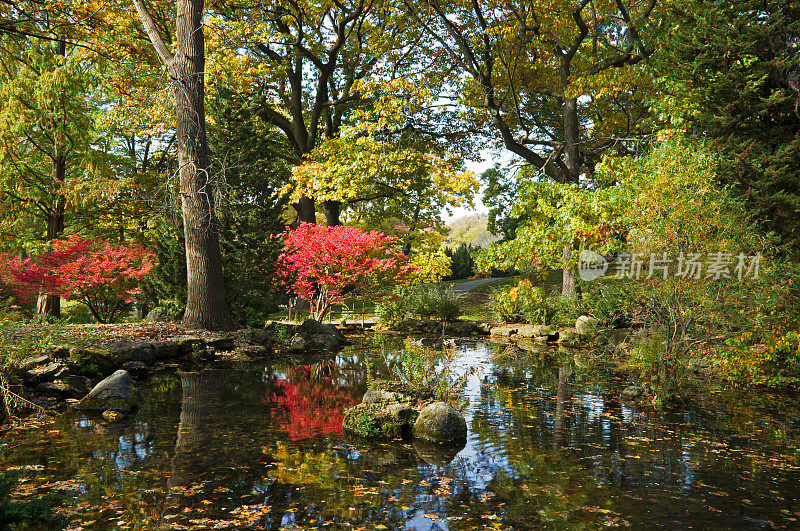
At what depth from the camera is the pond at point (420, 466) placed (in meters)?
3.91

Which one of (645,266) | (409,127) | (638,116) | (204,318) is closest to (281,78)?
(409,127)

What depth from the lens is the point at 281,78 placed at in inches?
771

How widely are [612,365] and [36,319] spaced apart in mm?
13546

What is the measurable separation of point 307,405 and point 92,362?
3817 mm

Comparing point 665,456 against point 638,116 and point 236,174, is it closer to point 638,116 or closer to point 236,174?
point 236,174

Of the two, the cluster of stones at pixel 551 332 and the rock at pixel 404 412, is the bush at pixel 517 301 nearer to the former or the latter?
the cluster of stones at pixel 551 332

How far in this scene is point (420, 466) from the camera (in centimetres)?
504

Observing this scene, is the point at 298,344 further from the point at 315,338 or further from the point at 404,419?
the point at 404,419

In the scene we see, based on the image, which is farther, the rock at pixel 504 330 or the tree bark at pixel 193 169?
the rock at pixel 504 330

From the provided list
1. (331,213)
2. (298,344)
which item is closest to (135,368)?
(298,344)

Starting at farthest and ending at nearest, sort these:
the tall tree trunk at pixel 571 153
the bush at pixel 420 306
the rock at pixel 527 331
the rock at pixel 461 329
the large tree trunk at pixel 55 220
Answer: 1. the bush at pixel 420 306
2. the rock at pixel 461 329
3. the tall tree trunk at pixel 571 153
4. the rock at pixel 527 331
5. the large tree trunk at pixel 55 220

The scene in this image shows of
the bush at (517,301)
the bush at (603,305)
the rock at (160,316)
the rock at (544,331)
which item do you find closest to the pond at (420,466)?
the rock at (160,316)

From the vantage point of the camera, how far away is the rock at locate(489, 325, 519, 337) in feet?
53.3

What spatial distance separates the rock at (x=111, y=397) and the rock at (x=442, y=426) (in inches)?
161
